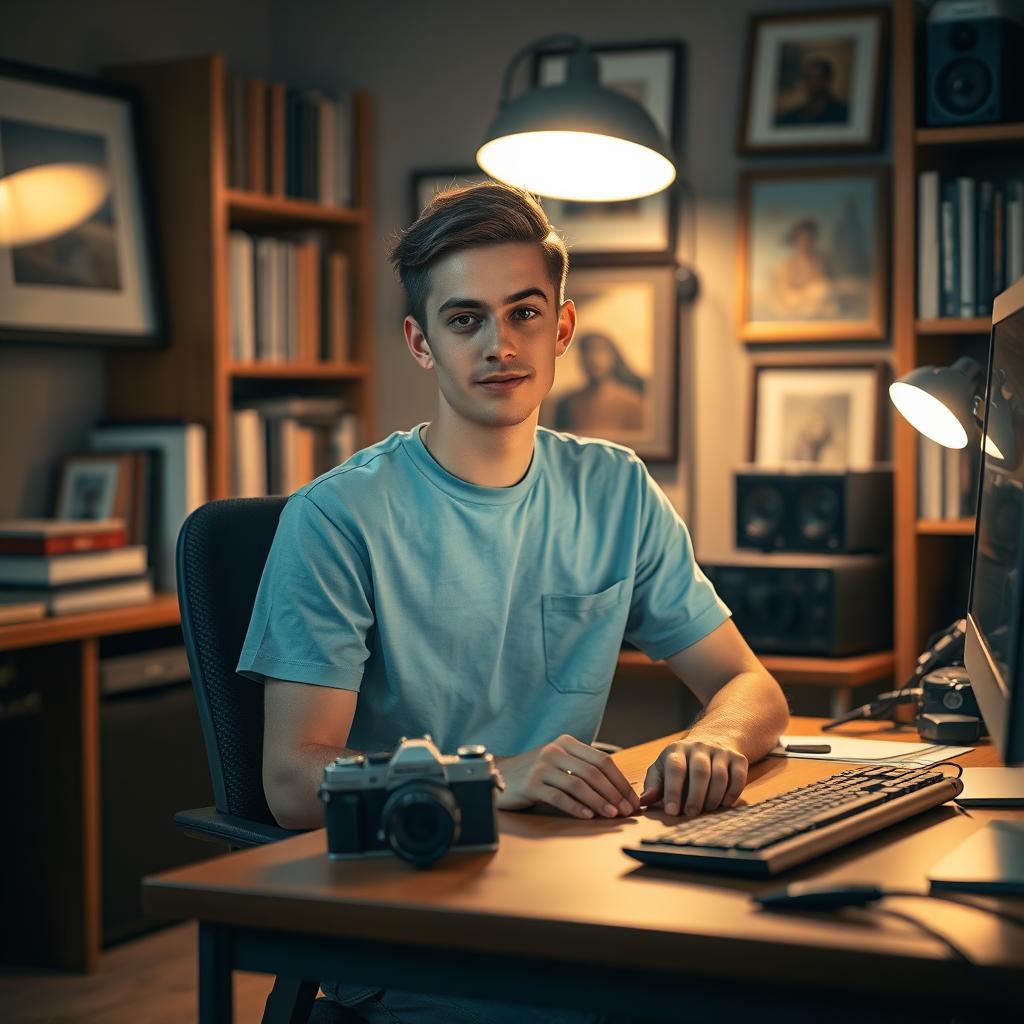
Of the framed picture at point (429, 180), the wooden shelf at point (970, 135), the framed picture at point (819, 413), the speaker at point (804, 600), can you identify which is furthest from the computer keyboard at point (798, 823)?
the framed picture at point (429, 180)

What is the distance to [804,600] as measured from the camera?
10.4ft

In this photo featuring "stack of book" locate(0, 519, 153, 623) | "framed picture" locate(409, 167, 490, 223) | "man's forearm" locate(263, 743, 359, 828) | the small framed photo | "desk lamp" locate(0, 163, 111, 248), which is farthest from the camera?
"framed picture" locate(409, 167, 490, 223)

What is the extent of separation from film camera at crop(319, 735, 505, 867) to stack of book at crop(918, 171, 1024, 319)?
7.37 ft

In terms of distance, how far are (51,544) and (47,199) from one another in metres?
0.85

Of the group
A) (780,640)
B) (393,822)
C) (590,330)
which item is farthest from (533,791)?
(590,330)

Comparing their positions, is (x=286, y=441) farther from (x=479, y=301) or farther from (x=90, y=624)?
(x=479, y=301)

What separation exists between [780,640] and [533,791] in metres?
1.83

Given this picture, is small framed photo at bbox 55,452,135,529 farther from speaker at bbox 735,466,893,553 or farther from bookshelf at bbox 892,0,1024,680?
bookshelf at bbox 892,0,1024,680

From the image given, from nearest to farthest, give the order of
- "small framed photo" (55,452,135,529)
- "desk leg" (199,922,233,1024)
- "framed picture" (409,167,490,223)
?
"desk leg" (199,922,233,1024)
"small framed photo" (55,452,135,529)
"framed picture" (409,167,490,223)

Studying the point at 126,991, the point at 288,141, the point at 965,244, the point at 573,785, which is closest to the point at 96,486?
the point at 288,141

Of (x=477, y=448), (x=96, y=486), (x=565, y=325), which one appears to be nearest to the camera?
(x=477, y=448)

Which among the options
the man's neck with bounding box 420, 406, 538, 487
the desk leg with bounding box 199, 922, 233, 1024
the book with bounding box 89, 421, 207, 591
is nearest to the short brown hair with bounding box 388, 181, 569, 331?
the man's neck with bounding box 420, 406, 538, 487

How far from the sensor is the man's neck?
1908 mm

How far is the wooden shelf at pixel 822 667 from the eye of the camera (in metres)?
3.04
